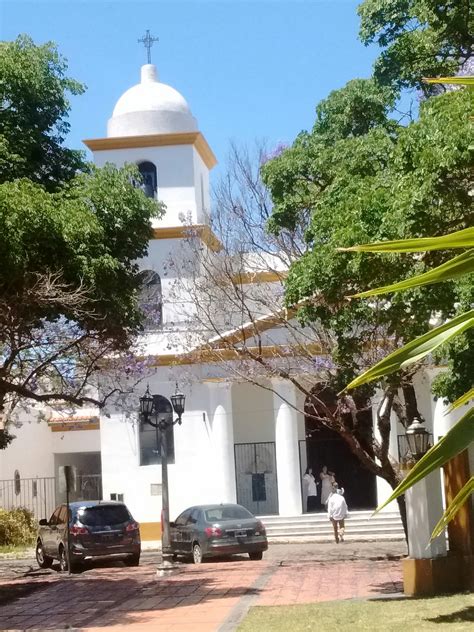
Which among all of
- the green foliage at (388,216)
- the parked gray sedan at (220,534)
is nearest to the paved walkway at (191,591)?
the parked gray sedan at (220,534)

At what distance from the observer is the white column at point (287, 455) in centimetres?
3112

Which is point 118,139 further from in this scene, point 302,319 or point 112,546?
point 302,319

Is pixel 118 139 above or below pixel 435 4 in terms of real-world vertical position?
above

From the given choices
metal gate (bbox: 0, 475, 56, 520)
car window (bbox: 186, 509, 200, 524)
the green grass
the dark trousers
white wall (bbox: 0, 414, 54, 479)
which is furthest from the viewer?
white wall (bbox: 0, 414, 54, 479)

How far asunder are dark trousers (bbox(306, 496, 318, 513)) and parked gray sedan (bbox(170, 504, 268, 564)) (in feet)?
29.1

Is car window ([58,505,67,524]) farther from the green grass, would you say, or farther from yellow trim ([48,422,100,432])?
yellow trim ([48,422,100,432])

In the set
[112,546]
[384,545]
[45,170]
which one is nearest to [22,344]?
[45,170]

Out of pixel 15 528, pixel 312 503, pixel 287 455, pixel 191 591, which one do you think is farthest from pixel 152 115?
pixel 191 591

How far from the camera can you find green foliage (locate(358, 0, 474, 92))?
13992mm

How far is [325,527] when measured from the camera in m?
30.4

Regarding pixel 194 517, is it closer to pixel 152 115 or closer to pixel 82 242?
pixel 82 242

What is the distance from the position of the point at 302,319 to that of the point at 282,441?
17.4 m

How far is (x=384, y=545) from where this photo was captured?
1025 inches

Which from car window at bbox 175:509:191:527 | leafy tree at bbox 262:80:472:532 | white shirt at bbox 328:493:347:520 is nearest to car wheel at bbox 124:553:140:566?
car window at bbox 175:509:191:527
